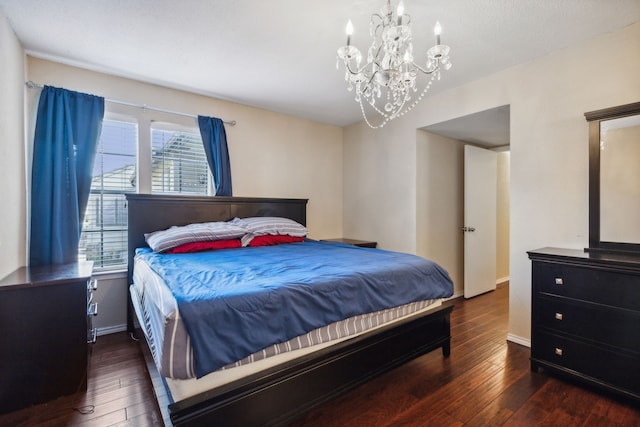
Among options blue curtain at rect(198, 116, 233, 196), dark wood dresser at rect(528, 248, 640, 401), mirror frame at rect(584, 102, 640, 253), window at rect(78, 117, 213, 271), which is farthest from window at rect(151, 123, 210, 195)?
mirror frame at rect(584, 102, 640, 253)

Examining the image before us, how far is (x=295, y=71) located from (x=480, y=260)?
344 centimetres

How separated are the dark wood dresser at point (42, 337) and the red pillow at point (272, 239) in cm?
149

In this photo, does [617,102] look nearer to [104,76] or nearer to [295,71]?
[295,71]

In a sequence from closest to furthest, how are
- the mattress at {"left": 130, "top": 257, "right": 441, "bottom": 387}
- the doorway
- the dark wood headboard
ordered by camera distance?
the mattress at {"left": 130, "top": 257, "right": 441, "bottom": 387} → the dark wood headboard → the doorway

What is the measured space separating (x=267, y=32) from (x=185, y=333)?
83.2 inches

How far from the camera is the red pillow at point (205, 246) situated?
2.69 m

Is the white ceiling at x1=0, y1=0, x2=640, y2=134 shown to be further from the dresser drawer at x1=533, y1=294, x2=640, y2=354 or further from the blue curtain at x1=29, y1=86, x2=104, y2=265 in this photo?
the dresser drawer at x1=533, y1=294, x2=640, y2=354

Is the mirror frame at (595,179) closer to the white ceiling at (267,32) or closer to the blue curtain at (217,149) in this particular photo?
the white ceiling at (267,32)

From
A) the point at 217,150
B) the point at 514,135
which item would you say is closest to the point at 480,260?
the point at 514,135

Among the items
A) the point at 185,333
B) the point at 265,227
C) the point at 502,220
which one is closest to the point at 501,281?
the point at 502,220

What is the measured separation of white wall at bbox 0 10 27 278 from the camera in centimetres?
197

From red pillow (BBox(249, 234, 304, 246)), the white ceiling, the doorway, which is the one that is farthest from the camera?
the doorway

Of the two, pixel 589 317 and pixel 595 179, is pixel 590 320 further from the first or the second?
pixel 595 179

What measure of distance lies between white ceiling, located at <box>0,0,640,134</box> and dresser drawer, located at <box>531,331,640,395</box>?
2.07 m
